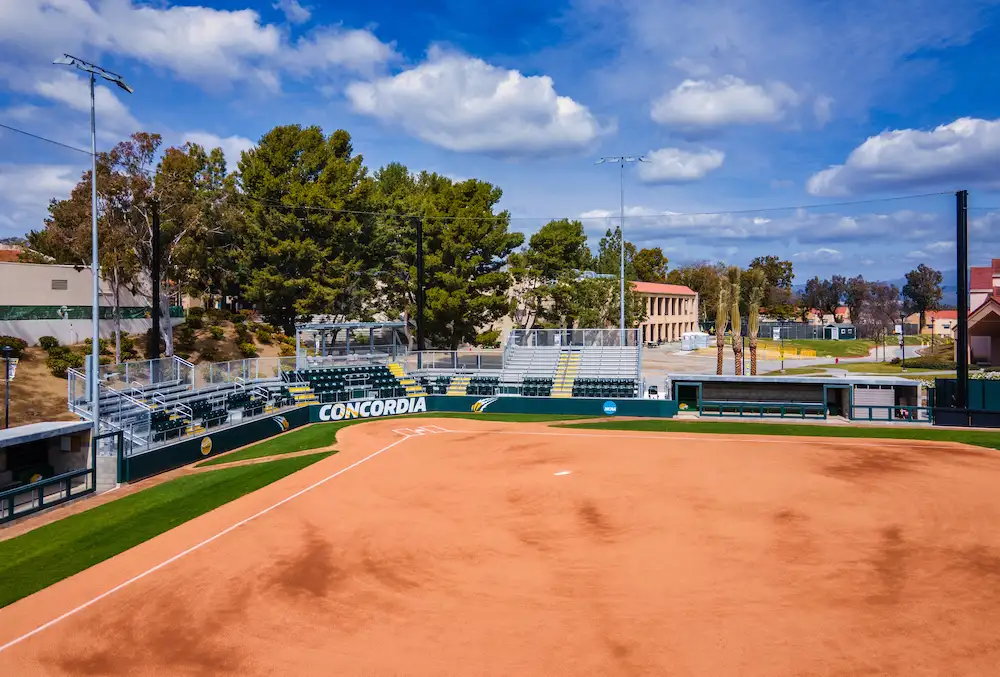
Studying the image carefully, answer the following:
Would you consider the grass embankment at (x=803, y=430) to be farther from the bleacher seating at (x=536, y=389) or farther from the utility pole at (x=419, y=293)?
the utility pole at (x=419, y=293)

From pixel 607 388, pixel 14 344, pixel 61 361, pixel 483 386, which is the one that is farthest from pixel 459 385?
pixel 14 344

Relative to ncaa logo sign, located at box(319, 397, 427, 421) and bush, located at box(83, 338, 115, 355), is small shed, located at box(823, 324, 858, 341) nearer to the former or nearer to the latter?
ncaa logo sign, located at box(319, 397, 427, 421)

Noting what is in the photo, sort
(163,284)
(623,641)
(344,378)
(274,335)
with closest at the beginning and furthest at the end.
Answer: (623,641)
(344,378)
(163,284)
(274,335)

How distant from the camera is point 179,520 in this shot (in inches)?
790

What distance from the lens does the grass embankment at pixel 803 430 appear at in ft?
107

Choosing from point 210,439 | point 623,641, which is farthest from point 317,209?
point 623,641

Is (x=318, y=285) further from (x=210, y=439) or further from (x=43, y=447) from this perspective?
(x=43, y=447)

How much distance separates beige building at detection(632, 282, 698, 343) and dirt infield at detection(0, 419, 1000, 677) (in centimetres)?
7323

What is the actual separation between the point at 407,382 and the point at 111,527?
25483 millimetres

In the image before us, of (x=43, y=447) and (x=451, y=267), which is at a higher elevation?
(x=451, y=267)

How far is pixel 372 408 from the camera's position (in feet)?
133

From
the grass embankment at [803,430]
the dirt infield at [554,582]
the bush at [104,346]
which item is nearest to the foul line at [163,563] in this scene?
the dirt infield at [554,582]

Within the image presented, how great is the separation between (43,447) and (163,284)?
27359 mm

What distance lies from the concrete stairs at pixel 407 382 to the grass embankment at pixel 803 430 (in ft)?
36.3
